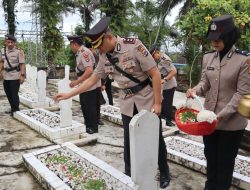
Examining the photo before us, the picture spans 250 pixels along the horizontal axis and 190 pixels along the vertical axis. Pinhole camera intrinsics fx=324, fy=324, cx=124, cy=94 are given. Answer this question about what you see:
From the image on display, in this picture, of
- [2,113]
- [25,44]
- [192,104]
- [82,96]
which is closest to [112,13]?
[25,44]

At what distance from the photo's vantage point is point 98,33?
3084 millimetres

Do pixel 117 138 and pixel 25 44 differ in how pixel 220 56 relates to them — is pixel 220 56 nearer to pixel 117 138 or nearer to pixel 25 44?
pixel 117 138

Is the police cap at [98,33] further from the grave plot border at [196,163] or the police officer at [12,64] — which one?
the police officer at [12,64]

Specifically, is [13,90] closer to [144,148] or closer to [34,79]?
[34,79]

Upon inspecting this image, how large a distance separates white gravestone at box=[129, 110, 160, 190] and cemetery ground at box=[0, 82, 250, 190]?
1099 millimetres

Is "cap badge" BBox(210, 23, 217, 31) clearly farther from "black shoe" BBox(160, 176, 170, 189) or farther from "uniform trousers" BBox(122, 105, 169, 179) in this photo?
"black shoe" BBox(160, 176, 170, 189)

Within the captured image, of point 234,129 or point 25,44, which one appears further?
point 25,44

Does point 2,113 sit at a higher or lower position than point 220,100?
lower

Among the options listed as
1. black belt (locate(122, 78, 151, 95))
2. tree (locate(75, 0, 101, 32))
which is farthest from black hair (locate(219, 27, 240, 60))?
tree (locate(75, 0, 101, 32))

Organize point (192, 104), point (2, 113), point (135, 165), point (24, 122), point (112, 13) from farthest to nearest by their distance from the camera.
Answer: point (112, 13)
point (2, 113)
point (24, 122)
point (192, 104)
point (135, 165)

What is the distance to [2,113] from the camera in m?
7.84

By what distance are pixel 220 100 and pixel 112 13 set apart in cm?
1443

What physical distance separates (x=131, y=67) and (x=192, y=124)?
2.83ft

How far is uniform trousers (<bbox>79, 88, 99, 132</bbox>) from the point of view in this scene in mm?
6004
